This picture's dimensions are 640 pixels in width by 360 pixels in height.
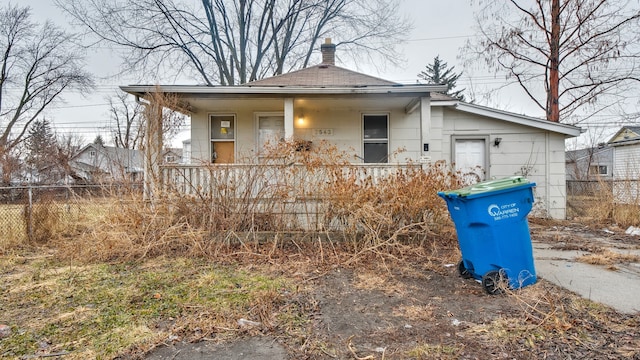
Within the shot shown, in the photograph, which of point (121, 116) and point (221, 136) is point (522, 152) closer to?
point (221, 136)

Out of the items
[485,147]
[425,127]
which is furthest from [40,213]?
[485,147]

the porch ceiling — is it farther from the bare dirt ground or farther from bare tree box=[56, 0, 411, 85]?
bare tree box=[56, 0, 411, 85]

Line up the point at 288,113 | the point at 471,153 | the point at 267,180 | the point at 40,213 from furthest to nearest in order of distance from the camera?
1. the point at 471,153
2. the point at 288,113
3. the point at 40,213
4. the point at 267,180

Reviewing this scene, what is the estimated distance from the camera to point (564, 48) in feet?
36.1

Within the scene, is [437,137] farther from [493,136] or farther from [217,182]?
[217,182]

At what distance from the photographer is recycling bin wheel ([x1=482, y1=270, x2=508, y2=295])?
3.26m

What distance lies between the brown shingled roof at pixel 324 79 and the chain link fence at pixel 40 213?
16.6 feet

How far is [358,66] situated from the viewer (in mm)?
18172

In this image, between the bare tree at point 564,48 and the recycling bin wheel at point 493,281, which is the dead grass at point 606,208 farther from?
the recycling bin wheel at point 493,281

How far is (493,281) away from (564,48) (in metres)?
11.8

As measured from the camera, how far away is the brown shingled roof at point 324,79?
29.8ft

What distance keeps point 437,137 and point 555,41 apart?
6.72 m

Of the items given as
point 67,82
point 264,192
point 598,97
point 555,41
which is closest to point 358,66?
point 555,41

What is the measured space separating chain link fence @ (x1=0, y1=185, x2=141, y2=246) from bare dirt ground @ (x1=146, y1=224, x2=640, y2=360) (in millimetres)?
4390
